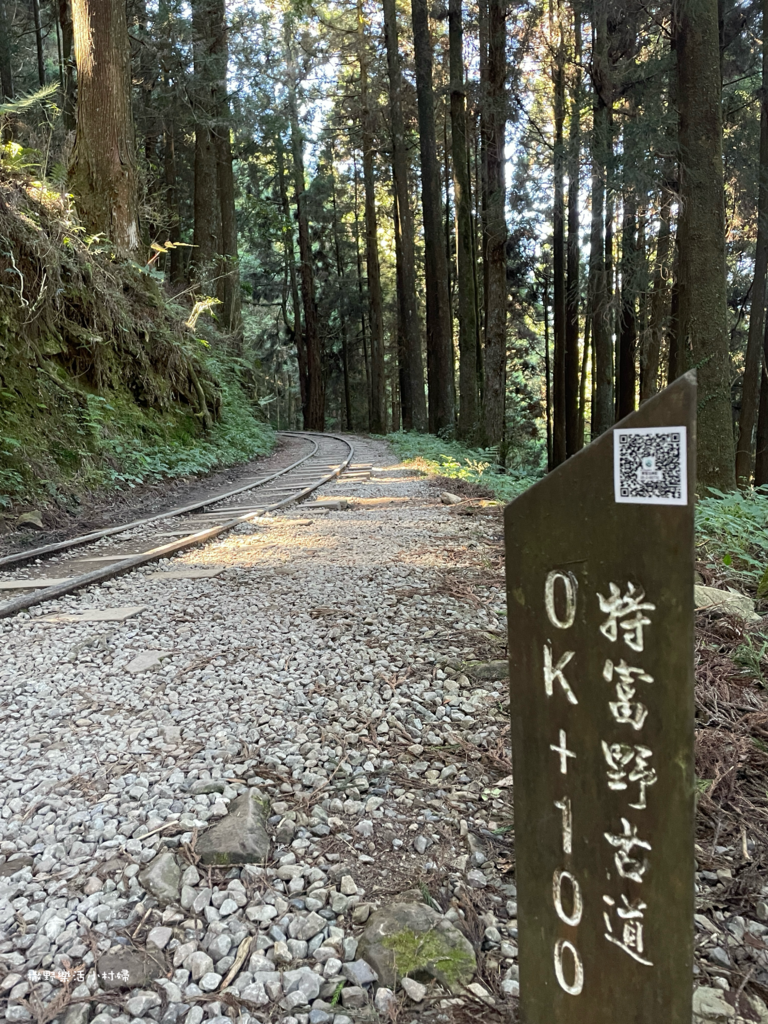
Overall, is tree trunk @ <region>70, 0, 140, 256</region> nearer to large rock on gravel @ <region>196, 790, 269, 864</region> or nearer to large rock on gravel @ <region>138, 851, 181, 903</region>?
large rock on gravel @ <region>196, 790, 269, 864</region>

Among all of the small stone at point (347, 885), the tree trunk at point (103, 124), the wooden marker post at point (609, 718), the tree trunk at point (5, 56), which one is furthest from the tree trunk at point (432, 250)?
the wooden marker post at point (609, 718)

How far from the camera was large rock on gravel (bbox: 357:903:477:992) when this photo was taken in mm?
1575

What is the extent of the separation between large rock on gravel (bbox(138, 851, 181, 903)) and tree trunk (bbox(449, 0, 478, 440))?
14266mm

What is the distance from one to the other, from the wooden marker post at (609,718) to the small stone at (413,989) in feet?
1.33

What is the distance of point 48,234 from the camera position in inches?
340

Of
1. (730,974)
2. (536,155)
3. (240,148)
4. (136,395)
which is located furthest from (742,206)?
(240,148)

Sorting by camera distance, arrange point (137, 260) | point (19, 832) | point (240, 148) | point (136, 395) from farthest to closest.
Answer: point (240, 148) < point (137, 260) < point (136, 395) < point (19, 832)

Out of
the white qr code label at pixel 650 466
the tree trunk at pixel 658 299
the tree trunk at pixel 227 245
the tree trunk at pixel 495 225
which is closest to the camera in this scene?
the white qr code label at pixel 650 466

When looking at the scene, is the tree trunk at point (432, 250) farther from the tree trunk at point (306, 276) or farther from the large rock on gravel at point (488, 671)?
the large rock on gravel at point (488, 671)

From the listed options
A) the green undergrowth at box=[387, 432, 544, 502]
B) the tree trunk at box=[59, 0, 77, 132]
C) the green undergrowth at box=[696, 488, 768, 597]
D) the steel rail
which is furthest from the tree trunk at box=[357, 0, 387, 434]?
the green undergrowth at box=[696, 488, 768, 597]

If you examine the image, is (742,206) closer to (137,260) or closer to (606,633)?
(137,260)

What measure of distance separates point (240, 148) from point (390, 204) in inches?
368

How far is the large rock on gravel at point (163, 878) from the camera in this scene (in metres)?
1.82

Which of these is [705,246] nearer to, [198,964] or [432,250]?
[198,964]
